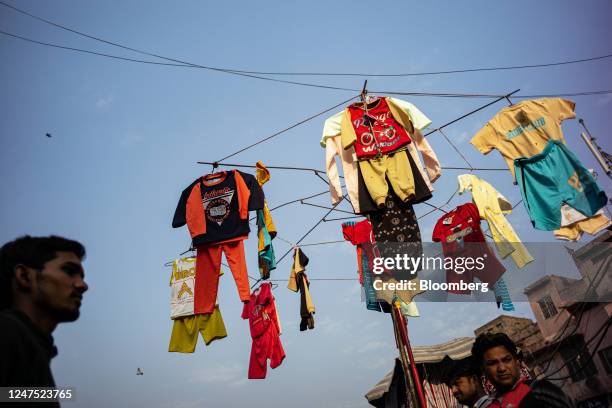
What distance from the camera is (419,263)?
5027mm

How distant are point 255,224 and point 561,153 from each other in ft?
15.6

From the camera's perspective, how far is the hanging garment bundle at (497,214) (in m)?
6.39

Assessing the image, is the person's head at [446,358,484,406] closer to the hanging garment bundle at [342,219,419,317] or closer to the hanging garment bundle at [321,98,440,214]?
the hanging garment bundle at [342,219,419,317]

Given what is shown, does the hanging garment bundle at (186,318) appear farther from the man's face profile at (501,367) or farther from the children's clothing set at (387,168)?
the man's face profile at (501,367)

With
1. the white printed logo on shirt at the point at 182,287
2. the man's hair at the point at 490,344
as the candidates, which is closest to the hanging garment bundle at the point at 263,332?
the white printed logo on shirt at the point at 182,287

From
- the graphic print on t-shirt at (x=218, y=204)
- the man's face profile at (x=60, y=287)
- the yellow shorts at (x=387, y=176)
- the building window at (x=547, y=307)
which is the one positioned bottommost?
the man's face profile at (x=60, y=287)

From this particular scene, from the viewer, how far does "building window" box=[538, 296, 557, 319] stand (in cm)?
2160

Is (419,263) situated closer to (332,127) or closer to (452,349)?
(332,127)

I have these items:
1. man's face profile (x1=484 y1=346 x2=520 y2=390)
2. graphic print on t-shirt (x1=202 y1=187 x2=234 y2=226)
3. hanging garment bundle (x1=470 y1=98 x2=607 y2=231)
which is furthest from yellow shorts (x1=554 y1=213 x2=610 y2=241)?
graphic print on t-shirt (x1=202 y1=187 x2=234 y2=226)

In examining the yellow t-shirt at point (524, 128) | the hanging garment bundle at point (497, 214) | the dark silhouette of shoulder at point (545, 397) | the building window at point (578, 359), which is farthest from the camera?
the building window at point (578, 359)

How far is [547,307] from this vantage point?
72.4 ft

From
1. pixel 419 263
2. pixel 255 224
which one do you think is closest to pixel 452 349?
pixel 419 263

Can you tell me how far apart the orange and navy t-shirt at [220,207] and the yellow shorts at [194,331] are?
209cm

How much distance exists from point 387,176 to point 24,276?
13.8ft
